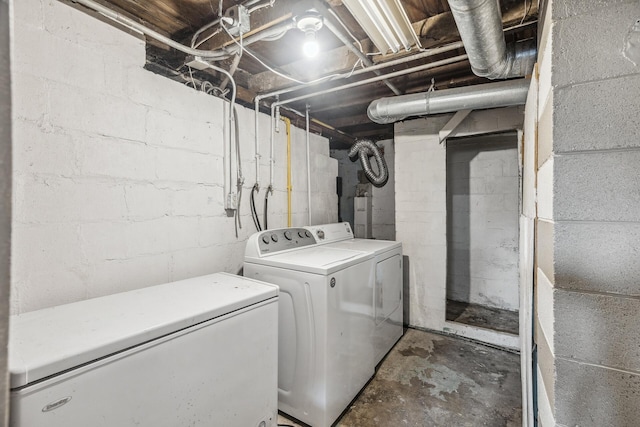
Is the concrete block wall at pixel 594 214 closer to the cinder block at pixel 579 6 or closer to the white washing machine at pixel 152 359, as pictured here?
the cinder block at pixel 579 6

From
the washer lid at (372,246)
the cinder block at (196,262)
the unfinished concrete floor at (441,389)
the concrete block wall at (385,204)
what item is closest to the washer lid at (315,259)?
the washer lid at (372,246)

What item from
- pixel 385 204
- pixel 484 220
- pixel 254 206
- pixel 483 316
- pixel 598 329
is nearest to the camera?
pixel 598 329

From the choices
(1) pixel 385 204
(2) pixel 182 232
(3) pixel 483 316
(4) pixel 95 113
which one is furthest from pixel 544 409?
(1) pixel 385 204

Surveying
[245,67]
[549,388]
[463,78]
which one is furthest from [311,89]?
[549,388]

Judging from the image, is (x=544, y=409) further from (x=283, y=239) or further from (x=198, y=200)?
(x=198, y=200)

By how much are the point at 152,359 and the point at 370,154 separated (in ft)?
10.1

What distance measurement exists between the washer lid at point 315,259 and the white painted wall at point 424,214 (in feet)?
3.54

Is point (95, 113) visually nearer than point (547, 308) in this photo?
No

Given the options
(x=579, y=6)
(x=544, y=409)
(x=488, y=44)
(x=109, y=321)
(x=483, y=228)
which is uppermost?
(x=488, y=44)

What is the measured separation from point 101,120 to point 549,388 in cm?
211

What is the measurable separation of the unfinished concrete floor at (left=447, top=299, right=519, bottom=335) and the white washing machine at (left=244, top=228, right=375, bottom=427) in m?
1.58

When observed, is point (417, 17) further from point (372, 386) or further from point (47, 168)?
point (372, 386)

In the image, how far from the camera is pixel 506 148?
3342 mm

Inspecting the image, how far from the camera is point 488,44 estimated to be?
1.38 meters
